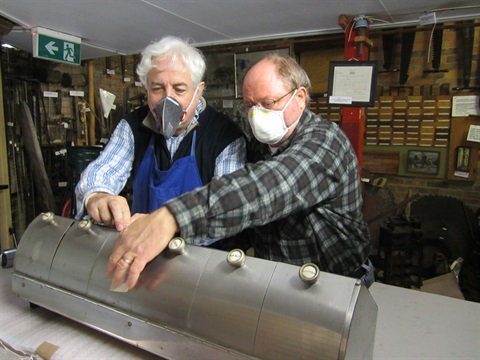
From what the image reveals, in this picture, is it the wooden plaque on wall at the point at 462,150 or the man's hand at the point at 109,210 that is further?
the wooden plaque on wall at the point at 462,150

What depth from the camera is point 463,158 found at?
379 cm

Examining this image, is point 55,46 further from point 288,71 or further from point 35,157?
point 288,71

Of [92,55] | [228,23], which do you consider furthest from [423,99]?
[92,55]

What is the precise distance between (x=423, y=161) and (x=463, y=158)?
1.24 feet

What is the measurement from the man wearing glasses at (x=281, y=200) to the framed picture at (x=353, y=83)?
56.2 inches

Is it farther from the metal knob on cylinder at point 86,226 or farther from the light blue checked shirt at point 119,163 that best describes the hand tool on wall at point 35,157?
the metal knob on cylinder at point 86,226

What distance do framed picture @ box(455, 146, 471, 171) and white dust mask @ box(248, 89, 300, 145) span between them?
11.0ft

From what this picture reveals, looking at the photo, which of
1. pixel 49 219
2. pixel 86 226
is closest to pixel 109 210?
pixel 86 226

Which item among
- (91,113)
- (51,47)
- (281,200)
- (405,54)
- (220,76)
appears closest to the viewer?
(281,200)

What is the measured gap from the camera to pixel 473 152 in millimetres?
3740

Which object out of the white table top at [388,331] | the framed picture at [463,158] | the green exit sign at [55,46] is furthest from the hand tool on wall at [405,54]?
the green exit sign at [55,46]

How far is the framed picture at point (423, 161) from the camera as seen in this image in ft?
13.0

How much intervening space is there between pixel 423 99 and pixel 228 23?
2.48 meters

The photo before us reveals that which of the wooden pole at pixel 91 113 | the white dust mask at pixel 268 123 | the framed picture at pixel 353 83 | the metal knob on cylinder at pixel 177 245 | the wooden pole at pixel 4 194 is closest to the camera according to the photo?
the metal knob on cylinder at pixel 177 245
